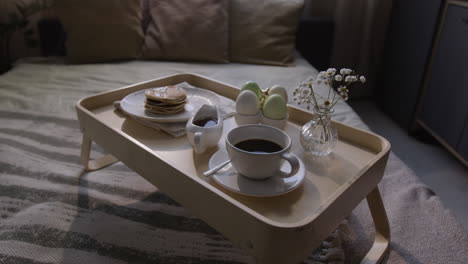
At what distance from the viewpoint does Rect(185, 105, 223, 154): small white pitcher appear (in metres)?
0.78

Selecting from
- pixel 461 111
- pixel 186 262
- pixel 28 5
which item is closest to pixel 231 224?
pixel 186 262

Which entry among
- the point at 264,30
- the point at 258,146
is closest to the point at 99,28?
the point at 264,30

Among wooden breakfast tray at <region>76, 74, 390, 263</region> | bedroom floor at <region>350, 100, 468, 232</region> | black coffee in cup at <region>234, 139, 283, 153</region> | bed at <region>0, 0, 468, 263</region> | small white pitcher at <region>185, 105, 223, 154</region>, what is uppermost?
black coffee in cup at <region>234, 139, 283, 153</region>

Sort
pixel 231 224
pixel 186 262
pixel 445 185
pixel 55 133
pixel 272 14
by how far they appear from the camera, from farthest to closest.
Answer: pixel 272 14 → pixel 445 185 → pixel 55 133 → pixel 186 262 → pixel 231 224

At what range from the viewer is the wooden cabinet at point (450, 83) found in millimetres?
1621

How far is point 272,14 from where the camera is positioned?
1.90 m

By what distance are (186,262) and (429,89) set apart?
5.42 feet

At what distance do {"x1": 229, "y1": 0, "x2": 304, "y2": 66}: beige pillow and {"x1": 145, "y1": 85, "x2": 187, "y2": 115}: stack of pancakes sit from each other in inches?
39.9

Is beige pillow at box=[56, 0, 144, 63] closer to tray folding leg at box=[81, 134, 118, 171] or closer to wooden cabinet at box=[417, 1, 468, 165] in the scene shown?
tray folding leg at box=[81, 134, 118, 171]

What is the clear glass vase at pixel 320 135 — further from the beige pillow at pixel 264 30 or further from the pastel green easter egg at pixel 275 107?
the beige pillow at pixel 264 30

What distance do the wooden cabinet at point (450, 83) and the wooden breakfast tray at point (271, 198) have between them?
1.07 m

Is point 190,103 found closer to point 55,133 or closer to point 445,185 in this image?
point 55,133

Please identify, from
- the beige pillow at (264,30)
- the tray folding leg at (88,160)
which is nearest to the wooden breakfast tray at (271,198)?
the tray folding leg at (88,160)

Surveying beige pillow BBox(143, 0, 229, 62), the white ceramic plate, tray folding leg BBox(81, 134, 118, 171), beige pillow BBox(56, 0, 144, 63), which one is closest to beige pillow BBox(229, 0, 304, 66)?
beige pillow BBox(143, 0, 229, 62)
